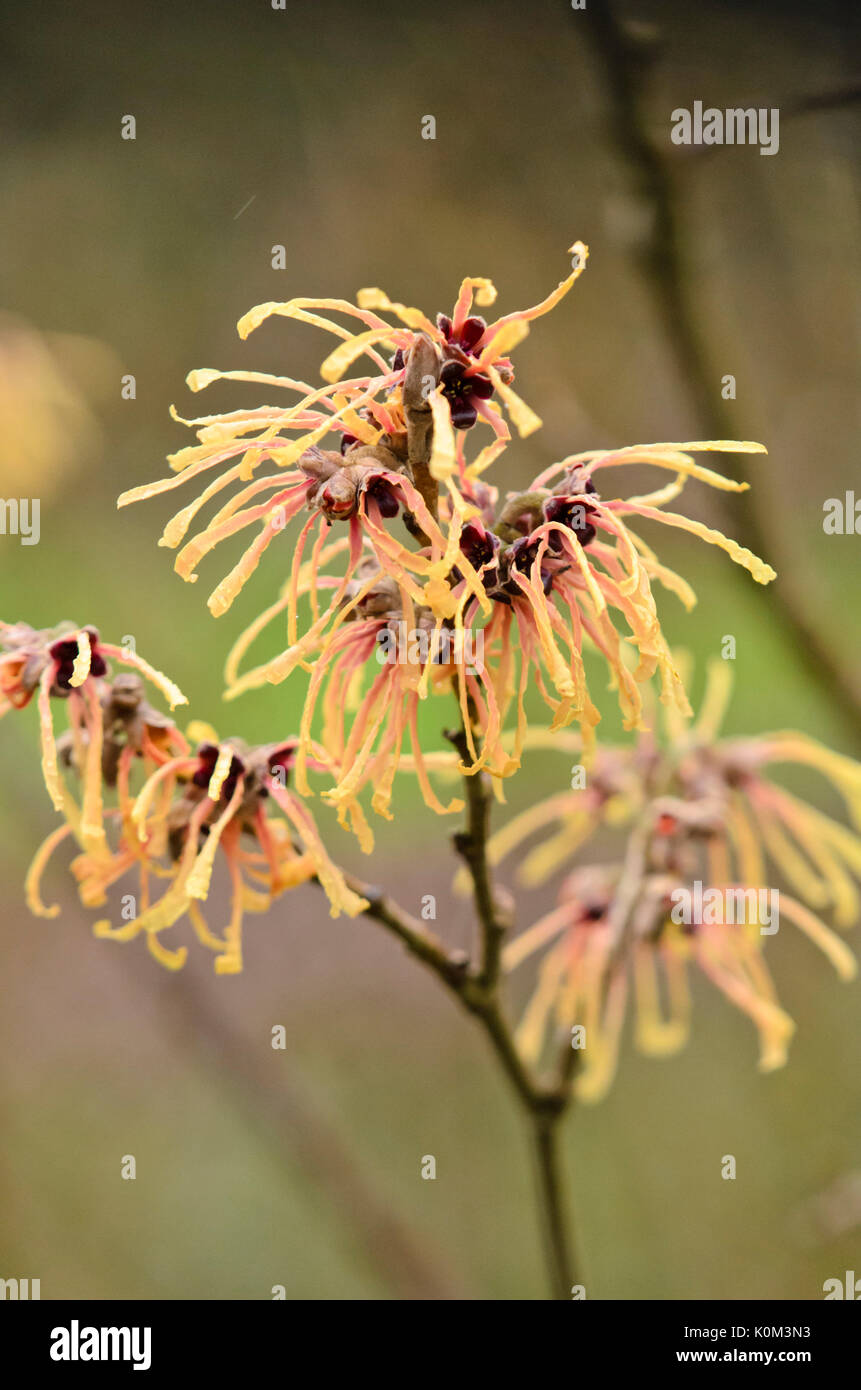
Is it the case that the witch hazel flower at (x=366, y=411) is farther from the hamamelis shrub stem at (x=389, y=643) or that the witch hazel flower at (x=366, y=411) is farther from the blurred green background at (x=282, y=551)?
the blurred green background at (x=282, y=551)

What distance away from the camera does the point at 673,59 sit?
6.39 ft

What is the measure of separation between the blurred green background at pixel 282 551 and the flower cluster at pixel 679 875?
0.52 meters

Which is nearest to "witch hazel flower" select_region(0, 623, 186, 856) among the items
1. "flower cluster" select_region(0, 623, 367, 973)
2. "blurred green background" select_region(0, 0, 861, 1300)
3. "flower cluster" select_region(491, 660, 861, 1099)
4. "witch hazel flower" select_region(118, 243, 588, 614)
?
"flower cluster" select_region(0, 623, 367, 973)

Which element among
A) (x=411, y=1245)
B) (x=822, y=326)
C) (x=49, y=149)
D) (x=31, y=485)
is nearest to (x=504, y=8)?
(x=822, y=326)

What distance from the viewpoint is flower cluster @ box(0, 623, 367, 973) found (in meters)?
0.73

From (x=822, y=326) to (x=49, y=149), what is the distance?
1.87m

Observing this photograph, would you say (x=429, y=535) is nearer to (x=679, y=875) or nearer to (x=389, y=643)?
(x=389, y=643)

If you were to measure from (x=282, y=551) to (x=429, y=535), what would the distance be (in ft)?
6.77

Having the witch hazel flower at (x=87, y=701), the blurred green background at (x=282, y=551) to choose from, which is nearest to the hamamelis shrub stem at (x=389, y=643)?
the witch hazel flower at (x=87, y=701)

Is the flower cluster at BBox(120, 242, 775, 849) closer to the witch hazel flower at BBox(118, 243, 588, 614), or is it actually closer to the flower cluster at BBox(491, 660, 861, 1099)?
the witch hazel flower at BBox(118, 243, 588, 614)

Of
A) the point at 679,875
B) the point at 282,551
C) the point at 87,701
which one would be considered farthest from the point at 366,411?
the point at 282,551

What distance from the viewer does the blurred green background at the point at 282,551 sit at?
6.23 ft
